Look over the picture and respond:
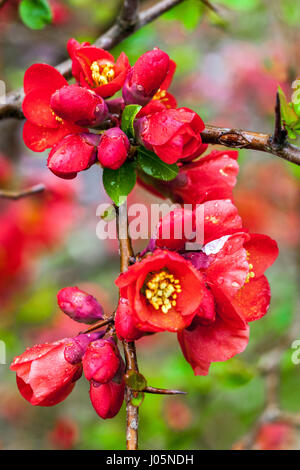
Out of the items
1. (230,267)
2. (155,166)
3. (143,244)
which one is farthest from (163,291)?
(143,244)

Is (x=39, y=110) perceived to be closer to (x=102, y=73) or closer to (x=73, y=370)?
(x=102, y=73)

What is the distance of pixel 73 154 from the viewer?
779 millimetres

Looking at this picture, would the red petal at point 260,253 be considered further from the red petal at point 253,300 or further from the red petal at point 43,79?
the red petal at point 43,79

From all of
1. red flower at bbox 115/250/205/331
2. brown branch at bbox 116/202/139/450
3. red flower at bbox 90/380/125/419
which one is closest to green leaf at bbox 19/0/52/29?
brown branch at bbox 116/202/139/450

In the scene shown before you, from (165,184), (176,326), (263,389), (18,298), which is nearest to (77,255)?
(18,298)

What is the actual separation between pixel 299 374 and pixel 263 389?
0.54 metres

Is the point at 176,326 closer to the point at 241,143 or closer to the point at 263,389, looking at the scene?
the point at 241,143

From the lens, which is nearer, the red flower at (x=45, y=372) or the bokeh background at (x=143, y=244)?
the red flower at (x=45, y=372)

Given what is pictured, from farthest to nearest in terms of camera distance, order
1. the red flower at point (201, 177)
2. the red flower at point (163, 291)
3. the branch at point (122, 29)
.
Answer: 1. the branch at point (122, 29)
2. the red flower at point (201, 177)
3. the red flower at point (163, 291)

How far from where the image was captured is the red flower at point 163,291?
674 mm

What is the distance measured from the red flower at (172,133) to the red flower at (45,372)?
329mm

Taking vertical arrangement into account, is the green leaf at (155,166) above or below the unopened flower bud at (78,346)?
above

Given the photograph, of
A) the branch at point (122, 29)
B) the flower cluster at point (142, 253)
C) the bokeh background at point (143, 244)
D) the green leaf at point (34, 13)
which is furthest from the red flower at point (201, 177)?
the bokeh background at point (143, 244)

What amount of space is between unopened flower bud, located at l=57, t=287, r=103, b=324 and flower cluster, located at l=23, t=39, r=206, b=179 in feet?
0.65
